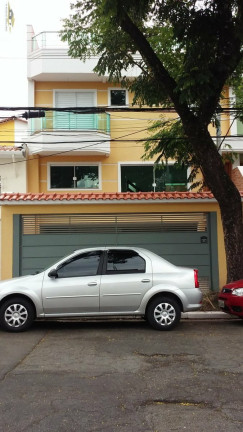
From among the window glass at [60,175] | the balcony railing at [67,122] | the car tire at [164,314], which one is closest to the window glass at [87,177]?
the window glass at [60,175]

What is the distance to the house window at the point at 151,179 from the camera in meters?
17.0

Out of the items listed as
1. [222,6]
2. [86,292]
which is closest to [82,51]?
[222,6]

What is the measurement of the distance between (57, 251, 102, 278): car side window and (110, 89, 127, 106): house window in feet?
36.2

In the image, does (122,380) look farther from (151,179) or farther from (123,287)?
(151,179)

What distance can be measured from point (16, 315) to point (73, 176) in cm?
1012

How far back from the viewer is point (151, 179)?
17062 mm

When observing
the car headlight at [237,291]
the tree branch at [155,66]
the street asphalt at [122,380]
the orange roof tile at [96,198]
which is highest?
the tree branch at [155,66]

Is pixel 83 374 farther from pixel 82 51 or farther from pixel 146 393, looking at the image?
pixel 82 51

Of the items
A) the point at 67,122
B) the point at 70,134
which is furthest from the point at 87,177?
the point at 67,122

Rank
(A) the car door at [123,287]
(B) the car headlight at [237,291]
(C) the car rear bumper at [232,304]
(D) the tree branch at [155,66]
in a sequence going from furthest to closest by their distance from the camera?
(D) the tree branch at [155,66] → (B) the car headlight at [237,291] → (C) the car rear bumper at [232,304] → (A) the car door at [123,287]

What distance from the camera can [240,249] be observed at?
9484 mm

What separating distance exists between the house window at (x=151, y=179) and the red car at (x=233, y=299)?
9086 mm

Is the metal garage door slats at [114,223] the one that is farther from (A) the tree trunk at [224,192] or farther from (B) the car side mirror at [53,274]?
(B) the car side mirror at [53,274]

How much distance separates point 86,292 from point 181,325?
2097 millimetres
